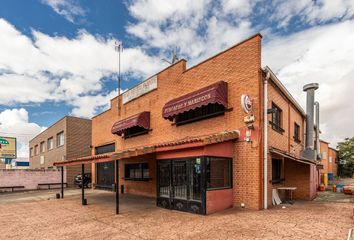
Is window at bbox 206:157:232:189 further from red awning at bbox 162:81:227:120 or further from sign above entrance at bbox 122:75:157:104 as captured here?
sign above entrance at bbox 122:75:157:104

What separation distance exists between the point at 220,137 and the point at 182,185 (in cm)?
244

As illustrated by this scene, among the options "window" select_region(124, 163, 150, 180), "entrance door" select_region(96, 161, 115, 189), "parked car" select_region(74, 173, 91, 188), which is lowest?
"parked car" select_region(74, 173, 91, 188)

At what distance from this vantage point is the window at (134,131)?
16.0m

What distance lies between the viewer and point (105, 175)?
19906 millimetres

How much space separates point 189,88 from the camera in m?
12.7

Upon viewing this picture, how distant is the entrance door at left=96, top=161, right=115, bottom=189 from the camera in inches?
749

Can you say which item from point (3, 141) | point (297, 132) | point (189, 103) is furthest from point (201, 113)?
point (3, 141)

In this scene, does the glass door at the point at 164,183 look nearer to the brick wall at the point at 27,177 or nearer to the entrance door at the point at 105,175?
the entrance door at the point at 105,175

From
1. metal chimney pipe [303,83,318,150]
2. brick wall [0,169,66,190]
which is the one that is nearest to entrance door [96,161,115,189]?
brick wall [0,169,66,190]

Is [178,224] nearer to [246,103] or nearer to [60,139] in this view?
[246,103]

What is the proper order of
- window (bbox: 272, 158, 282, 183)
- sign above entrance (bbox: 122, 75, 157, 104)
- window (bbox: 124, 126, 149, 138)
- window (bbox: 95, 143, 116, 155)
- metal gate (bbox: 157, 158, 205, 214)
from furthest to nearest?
window (bbox: 95, 143, 116, 155) → window (bbox: 124, 126, 149, 138) → sign above entrance (bbox: 122, 75, 157, 104) → window (bbox: 272, 158, 282, 183) → metal gate (bbox: 157, 158, 205, 214)

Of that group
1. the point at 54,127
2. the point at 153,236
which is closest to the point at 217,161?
the point at 153,236

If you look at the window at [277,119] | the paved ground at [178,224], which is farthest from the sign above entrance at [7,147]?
the window at [277,119]

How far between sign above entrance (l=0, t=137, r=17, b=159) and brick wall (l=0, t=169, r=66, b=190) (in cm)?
1612
